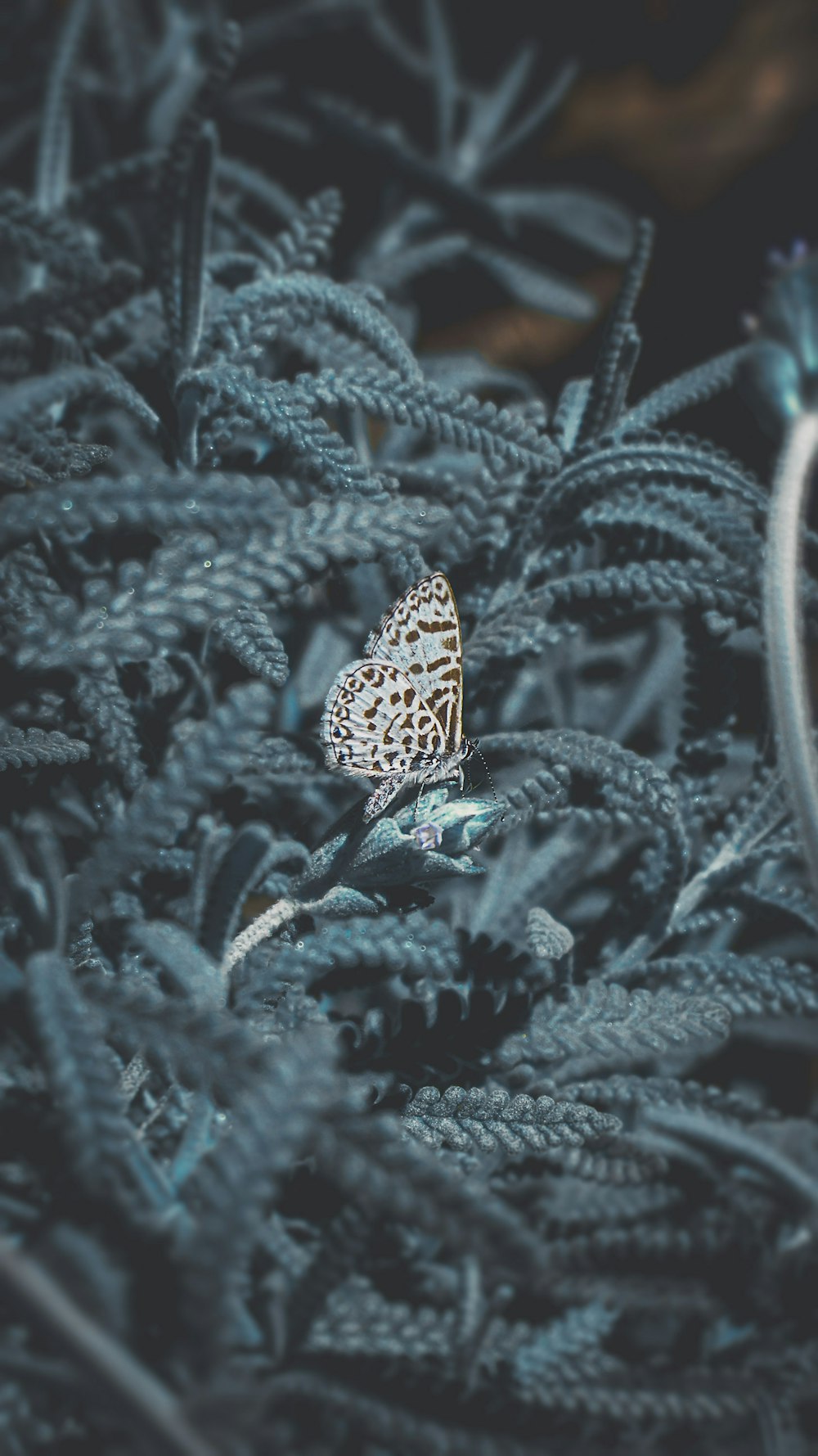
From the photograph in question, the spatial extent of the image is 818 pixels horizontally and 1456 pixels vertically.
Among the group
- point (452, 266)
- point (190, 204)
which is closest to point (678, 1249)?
point (190, 204)

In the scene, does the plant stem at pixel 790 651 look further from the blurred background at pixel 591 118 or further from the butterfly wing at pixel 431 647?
the blurred background at pixel 591 118

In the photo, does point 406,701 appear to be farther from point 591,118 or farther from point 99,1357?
point 591,118

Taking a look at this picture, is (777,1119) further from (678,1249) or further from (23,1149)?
(23,1149)

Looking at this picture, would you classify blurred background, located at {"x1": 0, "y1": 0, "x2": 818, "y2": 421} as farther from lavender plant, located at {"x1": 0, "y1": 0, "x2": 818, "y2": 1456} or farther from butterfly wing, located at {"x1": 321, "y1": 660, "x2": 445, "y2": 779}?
butterfly wing, located at {"x1": 321, "y1": 660, "x2": 445, "y2": 779}

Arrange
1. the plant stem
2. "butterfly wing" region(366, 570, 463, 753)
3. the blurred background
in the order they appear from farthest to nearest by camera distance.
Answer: the blurred background
"butterfly wing" region(366, 570, 463, 753)
the plant stem

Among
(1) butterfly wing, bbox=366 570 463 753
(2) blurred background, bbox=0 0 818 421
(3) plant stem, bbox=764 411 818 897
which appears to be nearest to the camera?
(3) plant stem, bbox=764 411 818 897

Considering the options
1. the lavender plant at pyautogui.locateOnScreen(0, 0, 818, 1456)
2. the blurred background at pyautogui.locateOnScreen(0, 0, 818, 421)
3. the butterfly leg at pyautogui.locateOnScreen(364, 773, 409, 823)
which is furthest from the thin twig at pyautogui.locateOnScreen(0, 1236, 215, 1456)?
the blurred background at pyautogui.locateOnScreen(0, 0, 818, 421)

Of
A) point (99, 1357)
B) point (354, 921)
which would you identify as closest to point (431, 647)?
point (354, 921)
